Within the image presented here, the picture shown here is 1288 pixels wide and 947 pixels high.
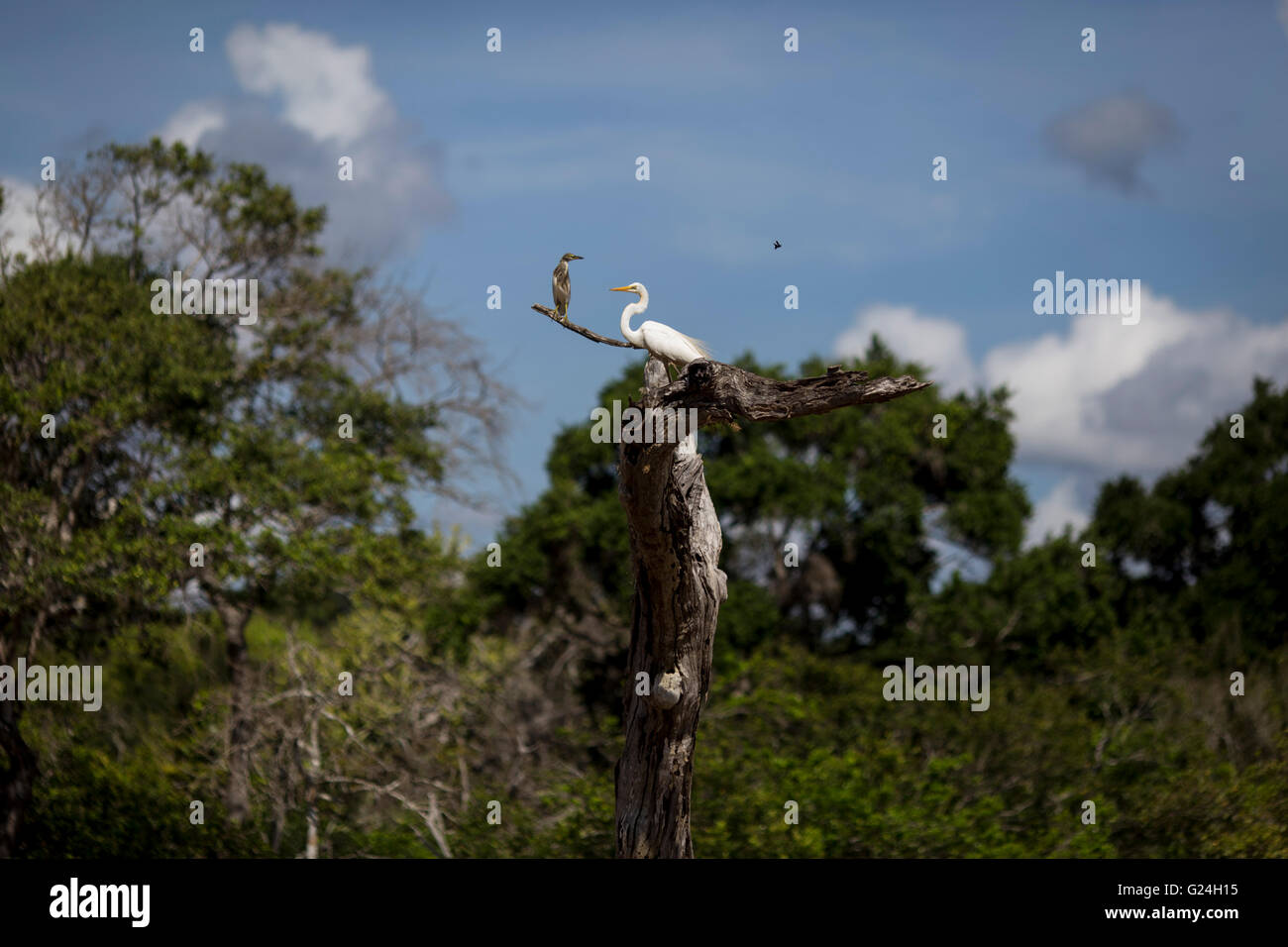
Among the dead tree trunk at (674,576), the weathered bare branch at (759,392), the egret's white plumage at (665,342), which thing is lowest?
the dead tree trunk at (674,576)

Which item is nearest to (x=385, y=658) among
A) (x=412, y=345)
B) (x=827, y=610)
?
(x=412, y=345)

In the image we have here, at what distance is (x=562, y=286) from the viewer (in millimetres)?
6285

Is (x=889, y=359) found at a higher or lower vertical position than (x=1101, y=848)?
higher

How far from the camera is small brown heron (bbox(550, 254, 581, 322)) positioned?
20.6 feet

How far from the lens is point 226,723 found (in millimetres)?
15500

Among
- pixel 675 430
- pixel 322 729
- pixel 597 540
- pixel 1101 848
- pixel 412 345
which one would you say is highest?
pixel 412 345

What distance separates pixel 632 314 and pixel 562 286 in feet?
1.67

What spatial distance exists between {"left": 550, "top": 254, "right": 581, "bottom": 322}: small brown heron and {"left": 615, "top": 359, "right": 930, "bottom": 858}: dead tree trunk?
52cm

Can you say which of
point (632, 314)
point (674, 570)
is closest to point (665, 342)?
point (632, 314)

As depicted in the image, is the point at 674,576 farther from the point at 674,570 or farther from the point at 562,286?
the point at 562,286

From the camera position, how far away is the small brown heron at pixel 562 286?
628 centimetres

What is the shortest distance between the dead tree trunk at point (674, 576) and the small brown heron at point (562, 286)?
1.71 feet
